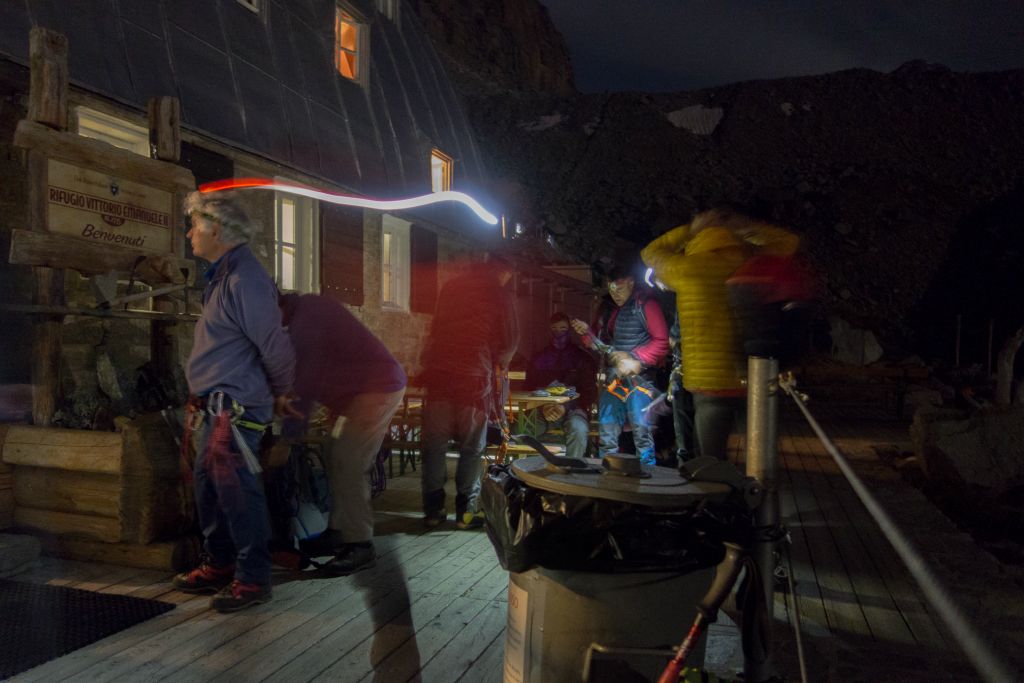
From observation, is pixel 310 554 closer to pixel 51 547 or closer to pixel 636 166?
pixel 51 547

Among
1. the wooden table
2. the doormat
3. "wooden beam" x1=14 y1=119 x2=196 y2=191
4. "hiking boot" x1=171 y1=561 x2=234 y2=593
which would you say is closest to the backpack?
"hiking boot" x1=171 y1=561 x2=234 y2=593

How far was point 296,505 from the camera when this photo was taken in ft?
14.8

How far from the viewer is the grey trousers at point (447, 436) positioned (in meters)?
5.34

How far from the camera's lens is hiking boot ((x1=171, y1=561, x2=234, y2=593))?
3.94 meters

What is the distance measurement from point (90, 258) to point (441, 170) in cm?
996

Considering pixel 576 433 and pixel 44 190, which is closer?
pixel 44 190

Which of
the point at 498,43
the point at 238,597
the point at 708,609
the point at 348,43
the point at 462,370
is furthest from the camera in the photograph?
the point at 498,43

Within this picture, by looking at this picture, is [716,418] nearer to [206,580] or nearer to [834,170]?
[206,580]

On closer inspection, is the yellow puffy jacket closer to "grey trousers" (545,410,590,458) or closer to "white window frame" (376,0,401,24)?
"grey trousers" (545,410,590,458)

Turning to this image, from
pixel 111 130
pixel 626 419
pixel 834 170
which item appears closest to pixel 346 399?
pixel 626 419

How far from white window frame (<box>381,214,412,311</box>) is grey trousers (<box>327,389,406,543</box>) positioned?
318 inches

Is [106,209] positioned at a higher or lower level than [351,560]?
higher

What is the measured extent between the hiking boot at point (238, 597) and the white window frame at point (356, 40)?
9253mm

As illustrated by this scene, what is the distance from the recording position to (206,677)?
2982mm
